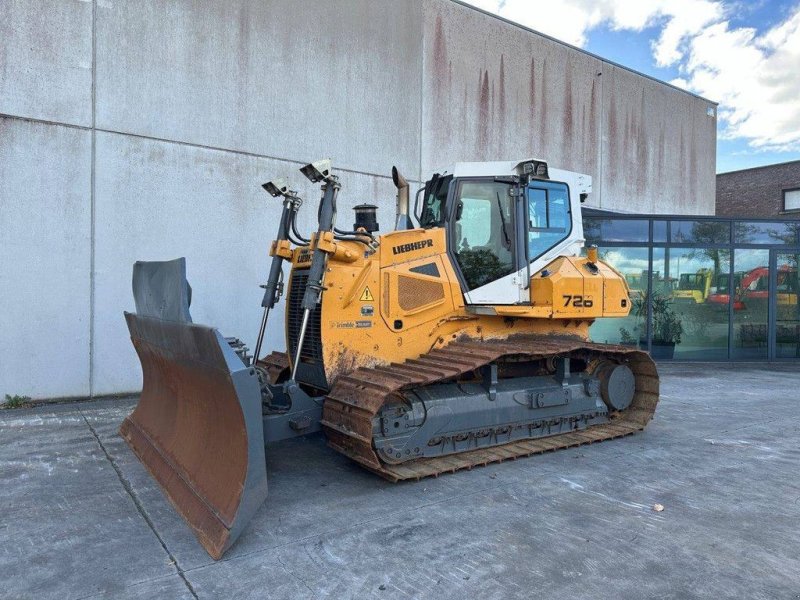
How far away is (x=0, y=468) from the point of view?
5.04 metres

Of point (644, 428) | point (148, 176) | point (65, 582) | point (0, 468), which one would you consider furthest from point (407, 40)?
point (65, 582)

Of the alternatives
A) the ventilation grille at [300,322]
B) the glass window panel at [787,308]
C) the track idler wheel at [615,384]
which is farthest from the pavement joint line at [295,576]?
the glass window panel at [787,308]

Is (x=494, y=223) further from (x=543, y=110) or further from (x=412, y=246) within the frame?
(x=543, y=110)

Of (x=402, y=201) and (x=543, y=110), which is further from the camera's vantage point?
(x=543, y=110)

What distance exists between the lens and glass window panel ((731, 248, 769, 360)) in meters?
12.3

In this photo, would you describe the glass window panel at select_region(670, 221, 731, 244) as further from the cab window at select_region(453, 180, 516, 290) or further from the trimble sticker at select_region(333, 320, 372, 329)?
the trimble sticker at select_region(333, 320, 372, 329)

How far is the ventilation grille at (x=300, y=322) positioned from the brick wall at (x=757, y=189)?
2281cm

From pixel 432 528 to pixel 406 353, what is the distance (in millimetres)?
1957

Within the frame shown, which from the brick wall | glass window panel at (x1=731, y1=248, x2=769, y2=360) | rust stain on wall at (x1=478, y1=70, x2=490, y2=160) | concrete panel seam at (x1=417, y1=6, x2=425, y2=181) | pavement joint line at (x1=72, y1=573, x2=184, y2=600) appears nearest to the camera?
pavement joint line at (x1=72, y1=573, x2=184, y2=600)

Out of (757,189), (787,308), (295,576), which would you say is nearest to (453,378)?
(295,576)

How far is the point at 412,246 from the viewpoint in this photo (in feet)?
18.1

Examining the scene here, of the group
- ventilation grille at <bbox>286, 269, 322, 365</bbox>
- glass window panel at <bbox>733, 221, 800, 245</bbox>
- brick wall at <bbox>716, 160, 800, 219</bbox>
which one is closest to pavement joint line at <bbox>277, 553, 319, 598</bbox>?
ventilation grille at <bbox>286, 269, 322, 365</bbox>

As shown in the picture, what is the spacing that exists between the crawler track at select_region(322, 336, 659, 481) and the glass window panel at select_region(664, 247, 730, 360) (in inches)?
236

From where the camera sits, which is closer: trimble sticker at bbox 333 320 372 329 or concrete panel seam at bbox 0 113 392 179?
trimble sticker at bbox 333 320 372 329
